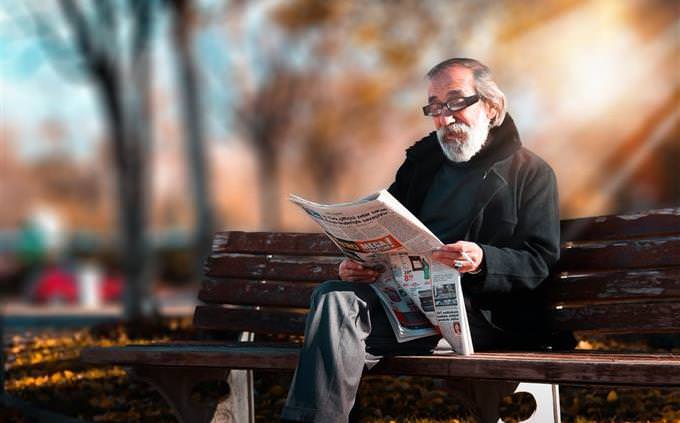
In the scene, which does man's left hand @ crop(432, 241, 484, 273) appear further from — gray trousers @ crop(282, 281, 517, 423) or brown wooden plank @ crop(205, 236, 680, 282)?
brown wooden plank @ crop(205, 236, 680, 282)

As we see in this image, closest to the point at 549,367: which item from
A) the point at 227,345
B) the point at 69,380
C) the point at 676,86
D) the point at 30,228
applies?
the point at 227,345

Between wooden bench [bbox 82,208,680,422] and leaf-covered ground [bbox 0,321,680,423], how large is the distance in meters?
0.58

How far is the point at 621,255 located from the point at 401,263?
90cm

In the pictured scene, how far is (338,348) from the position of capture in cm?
374

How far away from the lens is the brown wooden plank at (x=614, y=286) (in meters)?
4.20

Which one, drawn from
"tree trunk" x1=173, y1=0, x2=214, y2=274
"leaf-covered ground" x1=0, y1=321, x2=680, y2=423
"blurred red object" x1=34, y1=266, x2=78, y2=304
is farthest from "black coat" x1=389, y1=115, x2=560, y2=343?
"blurred red object" x1=34, y1=266, x2=78, y2=304

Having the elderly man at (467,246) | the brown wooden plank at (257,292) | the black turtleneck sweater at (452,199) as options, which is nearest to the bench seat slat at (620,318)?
the elderly man at (467,246)

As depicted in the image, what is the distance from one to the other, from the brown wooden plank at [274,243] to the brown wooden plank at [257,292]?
0.44ft

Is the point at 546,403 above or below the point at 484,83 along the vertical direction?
below

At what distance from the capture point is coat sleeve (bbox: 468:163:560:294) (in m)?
3.88

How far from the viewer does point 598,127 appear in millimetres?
26641

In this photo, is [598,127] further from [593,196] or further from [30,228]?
[30,228]

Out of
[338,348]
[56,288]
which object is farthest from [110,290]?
[338,348]

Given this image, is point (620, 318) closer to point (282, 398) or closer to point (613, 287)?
point (613, 287)
